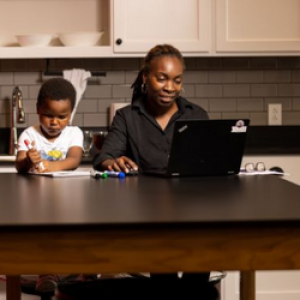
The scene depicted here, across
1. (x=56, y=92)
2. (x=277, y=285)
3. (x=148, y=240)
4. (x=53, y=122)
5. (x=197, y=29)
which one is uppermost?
(x=197, y=29)

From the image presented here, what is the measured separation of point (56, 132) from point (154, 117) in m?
0.41

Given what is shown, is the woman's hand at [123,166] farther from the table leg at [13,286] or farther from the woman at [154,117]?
the table leg at [13,286]

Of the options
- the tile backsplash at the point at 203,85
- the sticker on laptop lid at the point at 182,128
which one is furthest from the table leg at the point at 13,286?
the tile backsplash at the point at 203,85

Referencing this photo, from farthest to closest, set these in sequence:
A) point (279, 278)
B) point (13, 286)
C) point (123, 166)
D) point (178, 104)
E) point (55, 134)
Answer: point (279, 278), point (55, 134), point (178, 104), point (123, 166), point (13, 286)

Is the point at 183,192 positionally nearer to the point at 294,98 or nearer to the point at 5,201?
the point at 5,201

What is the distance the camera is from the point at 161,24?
3.87m

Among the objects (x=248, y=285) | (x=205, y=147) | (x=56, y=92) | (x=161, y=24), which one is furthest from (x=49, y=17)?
(x=248, y=285)

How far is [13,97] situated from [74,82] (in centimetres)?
36

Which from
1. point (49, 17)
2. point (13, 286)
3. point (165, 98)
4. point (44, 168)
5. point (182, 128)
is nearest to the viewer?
point (182, 128)

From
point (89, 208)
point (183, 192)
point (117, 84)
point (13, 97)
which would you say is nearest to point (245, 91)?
point (117, 84)

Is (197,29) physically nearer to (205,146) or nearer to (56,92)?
(56,92)

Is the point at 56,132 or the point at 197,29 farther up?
the point at 197,29

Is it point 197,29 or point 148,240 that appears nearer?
point 148,240

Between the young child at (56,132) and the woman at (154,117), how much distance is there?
20cm
